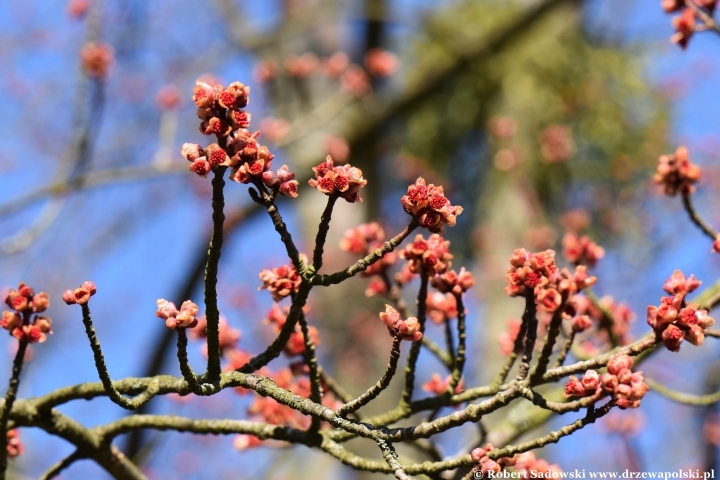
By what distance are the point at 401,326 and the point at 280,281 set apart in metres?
0.29

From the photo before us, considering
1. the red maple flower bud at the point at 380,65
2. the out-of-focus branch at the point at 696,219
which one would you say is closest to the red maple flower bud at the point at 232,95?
the out-of-focus branch at the point at 696,219

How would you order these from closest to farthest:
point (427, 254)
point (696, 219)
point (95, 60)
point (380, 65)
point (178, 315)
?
point (178, 315) → point (427, 254) → point (696, 219) → point (95, 60) → point (380, 65)

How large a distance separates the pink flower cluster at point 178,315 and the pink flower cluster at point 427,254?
16.1 inches

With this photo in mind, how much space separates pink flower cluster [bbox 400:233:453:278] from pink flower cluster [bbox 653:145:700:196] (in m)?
0.74

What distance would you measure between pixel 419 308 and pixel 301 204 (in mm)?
4069

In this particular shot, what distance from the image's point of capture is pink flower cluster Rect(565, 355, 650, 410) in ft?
3.23

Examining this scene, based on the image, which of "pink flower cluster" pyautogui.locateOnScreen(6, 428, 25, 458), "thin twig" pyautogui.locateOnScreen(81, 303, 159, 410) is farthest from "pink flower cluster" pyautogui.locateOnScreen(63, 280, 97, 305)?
"pink flower cluster" pyautogui.locateOnScreen(6, 428, 25, 458)

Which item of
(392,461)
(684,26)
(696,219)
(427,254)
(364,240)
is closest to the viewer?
(392,461)

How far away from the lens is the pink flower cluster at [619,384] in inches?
38.8

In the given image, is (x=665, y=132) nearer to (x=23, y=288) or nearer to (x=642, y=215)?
(x=642, y=215)

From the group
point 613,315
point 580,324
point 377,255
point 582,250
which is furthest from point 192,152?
point 613,315

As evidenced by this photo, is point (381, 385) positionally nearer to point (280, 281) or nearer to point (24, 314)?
point (280, 281)

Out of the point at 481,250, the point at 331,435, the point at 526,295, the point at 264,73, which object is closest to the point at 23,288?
the point at 331,435

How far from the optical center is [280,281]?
1.21m
